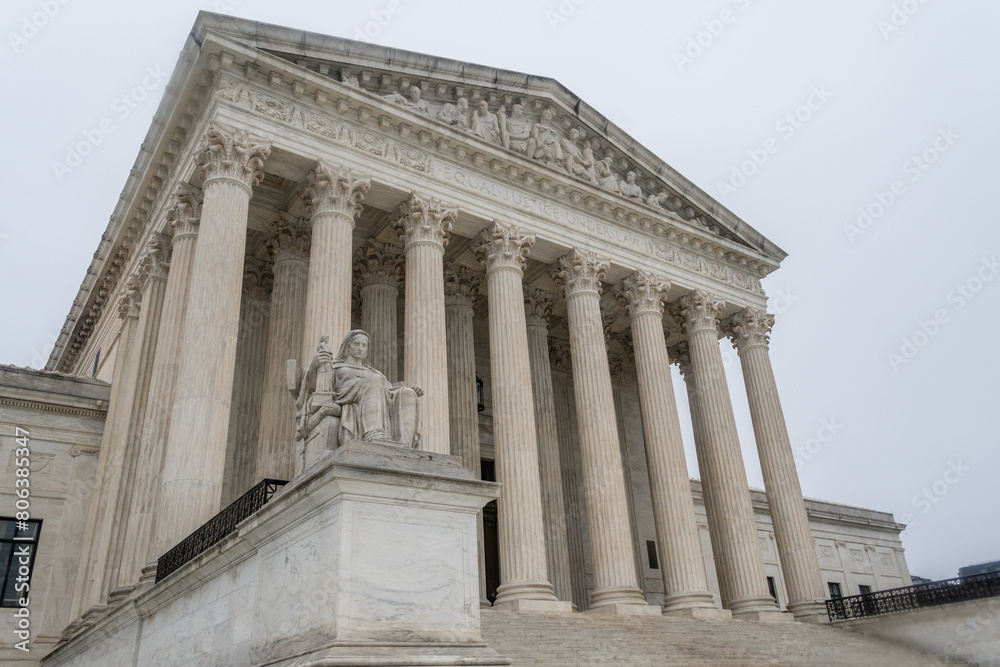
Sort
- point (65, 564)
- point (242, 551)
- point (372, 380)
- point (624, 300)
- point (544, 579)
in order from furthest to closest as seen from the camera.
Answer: point (624, 300), point (65, 564), point (544, 579), point (372, 380), point (242, 551)

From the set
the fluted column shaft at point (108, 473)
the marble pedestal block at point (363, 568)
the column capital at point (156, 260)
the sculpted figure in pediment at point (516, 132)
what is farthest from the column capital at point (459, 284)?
the marble pedestal block at point (363, 568)

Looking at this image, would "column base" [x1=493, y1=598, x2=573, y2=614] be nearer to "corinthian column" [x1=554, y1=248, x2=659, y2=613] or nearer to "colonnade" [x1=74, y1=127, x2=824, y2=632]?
"colonnade" [x1=74, y1=127, x2=824, y2=632]

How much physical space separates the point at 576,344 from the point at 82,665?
1497 cm

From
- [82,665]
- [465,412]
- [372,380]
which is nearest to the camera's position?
[372,380]

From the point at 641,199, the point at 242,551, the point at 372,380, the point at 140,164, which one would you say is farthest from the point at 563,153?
the point at 242,551

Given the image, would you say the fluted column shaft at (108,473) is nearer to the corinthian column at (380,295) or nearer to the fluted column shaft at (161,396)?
the fluted column shaft at (161,396)

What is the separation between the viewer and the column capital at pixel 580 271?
24344 mm

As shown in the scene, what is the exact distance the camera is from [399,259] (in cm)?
2503

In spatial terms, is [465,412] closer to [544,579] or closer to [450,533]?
[544,579]

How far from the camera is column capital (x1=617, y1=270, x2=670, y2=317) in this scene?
84.8 ft

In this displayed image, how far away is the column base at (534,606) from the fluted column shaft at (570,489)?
8.19 metres

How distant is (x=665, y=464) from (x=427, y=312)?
8780mm

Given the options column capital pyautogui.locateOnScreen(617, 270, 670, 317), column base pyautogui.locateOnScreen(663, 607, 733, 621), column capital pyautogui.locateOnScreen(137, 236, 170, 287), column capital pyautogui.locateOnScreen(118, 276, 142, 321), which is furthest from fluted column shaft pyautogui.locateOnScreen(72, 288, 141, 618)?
column capital pyautogui.locateOnScreen(617, 270, 670, 317)

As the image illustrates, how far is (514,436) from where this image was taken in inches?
810
